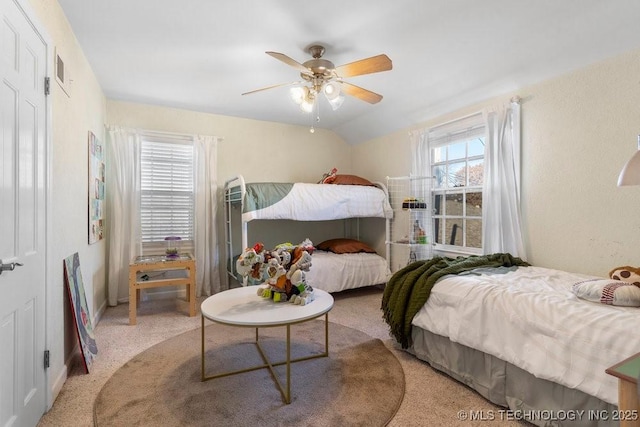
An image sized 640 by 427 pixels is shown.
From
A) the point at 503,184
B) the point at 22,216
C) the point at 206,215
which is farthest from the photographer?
the point at 206,215

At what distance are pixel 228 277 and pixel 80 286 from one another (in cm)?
203

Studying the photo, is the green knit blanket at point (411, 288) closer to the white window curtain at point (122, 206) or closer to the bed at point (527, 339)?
the bed at point (527, 339)

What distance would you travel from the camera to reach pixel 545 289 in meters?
2.01

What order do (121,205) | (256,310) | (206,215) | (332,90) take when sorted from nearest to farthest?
(256,310) < (332,90) < (121,205) < (206,215)

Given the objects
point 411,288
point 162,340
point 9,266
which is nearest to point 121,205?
point 162,340

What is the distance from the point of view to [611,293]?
1.70m

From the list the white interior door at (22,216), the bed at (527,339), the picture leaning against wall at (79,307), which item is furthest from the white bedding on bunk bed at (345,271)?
the white interior door at (22,216)

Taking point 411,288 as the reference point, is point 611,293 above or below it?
above

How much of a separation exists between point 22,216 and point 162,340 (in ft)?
5.49

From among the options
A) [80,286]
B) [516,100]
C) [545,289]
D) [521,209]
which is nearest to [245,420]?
[80,286]

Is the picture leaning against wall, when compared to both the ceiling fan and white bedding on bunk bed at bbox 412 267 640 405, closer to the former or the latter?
the ceiling fan

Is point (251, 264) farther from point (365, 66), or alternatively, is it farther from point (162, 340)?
point (365, 66)

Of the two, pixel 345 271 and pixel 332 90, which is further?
pixel 345 271

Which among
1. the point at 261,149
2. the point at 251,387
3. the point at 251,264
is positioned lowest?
the point at 251,387
